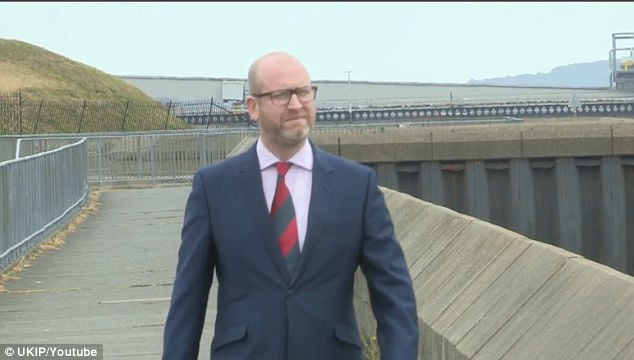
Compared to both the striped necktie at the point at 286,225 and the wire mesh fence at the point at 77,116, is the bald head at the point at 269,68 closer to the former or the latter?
the striped necktie at the point at 286,225

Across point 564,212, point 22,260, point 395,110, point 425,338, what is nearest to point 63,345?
point 425,338

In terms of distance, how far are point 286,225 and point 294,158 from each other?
225 millimetres

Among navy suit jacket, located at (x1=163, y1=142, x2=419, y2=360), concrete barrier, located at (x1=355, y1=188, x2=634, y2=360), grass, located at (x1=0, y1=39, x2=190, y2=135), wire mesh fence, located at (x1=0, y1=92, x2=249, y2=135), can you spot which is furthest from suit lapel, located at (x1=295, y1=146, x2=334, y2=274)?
wire mesh fence, located at (x1=0, y1=92, x2=249, y2=135)

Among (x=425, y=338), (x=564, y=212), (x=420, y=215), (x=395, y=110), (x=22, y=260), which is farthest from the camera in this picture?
(x=395, y=110)

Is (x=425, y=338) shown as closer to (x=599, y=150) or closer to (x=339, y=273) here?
(x=339, y=273)

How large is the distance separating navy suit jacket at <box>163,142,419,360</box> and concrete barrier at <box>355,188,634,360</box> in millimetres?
1095

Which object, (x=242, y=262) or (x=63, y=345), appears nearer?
(x=242, y=262)

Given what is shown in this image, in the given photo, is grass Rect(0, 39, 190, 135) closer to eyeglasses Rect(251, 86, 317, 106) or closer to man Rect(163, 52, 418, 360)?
man Rect(163, 52, 418, 360)

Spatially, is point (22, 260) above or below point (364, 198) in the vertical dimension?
below

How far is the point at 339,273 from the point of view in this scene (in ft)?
14.7

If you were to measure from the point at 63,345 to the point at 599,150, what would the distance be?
40.9 ft

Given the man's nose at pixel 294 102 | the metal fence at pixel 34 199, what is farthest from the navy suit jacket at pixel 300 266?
the metal fence at pixel 34 199

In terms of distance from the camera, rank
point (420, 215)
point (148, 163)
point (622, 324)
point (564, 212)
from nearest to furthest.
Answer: point (622, 324) < point (420, 215) < point (564, 212) < point (148, 163)

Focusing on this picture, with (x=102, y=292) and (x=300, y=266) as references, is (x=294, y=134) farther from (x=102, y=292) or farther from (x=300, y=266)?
(x=102, y=292)
